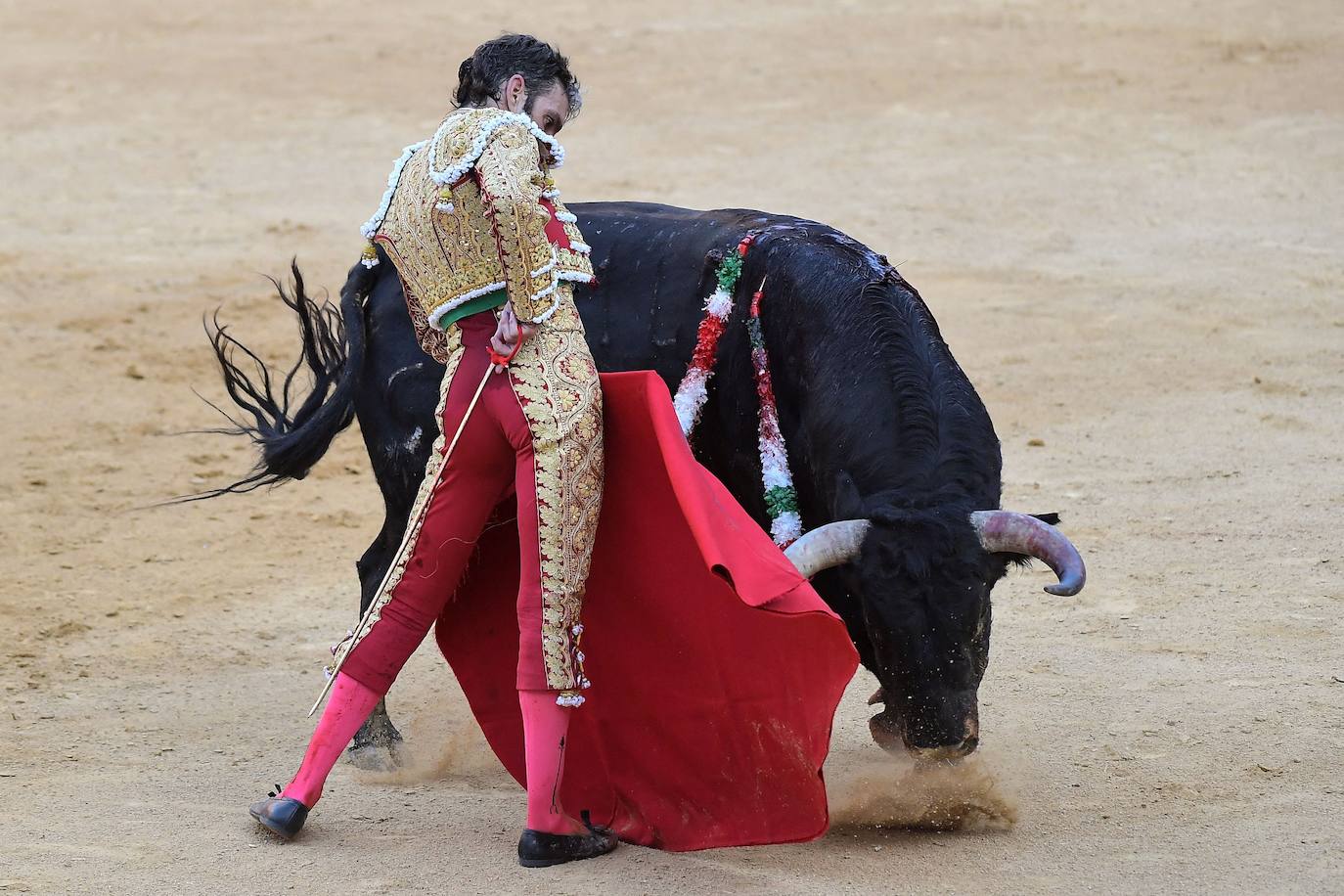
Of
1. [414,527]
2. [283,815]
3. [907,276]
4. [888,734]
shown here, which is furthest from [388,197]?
[907,276]

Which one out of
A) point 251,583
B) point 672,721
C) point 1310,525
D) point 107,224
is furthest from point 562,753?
point 107,224

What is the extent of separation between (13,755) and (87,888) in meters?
1.03

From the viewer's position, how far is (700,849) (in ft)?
11.1

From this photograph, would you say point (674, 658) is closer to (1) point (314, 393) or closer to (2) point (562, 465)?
(2) point (562, 465)

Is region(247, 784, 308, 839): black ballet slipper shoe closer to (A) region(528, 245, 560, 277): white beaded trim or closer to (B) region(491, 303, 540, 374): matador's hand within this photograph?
(B) region(491, 303, 540, 374): matador's hand

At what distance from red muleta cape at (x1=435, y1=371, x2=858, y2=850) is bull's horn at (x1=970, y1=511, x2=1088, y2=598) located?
0.42m

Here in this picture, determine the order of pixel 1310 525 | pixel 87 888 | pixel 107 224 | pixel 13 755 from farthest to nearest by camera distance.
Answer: pixel 107 224, pixel 1310 525, pixel 13 755, pixel 87 888

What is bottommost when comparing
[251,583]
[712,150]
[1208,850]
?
[251,583]

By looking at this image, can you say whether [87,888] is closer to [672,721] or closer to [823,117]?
[672,721]

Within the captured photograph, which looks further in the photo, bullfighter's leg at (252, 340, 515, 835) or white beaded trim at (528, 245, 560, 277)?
bullfighter's leg at (252, 340, 515, 835)

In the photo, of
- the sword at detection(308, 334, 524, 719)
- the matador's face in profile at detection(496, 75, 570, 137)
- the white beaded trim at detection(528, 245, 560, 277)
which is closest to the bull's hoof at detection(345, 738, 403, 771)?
the sword at detection(308, 334, 524, 719)

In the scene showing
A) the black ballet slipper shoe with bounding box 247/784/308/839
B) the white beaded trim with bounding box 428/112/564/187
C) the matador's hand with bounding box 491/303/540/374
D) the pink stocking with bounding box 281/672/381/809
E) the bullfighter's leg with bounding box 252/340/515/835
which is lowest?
the black ballet slipper shoe with bounding box 247/784/308/839

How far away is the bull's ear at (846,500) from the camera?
3.55 meters

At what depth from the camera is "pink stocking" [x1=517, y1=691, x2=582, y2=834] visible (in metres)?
3.20
